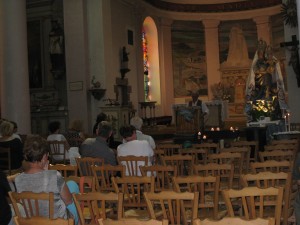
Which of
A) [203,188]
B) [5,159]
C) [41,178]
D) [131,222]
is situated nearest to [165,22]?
[5,159]

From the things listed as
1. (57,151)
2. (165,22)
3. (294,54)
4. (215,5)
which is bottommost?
(57,151)

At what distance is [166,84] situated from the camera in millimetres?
23516

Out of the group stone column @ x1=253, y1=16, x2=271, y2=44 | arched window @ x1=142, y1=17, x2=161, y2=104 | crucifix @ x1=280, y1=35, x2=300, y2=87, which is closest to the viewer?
crucifix @ x1=280, y1=35, x2=300, y2=87

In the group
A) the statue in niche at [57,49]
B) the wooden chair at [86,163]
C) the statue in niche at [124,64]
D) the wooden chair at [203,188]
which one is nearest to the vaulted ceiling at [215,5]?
the statue in niche at [124,64]

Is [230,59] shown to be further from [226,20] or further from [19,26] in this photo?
[19,26]

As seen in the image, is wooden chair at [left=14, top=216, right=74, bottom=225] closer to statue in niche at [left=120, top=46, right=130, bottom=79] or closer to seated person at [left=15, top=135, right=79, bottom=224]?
seated person at [left=15, top=135, right=79, bottom=224]

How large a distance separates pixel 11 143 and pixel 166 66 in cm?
1640

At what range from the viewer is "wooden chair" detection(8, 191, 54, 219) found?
12.2 feet

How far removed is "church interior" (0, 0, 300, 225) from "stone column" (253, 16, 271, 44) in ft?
0.17

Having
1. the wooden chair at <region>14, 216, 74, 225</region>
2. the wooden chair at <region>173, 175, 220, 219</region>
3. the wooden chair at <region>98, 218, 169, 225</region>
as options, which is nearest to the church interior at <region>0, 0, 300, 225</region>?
the wooden chair at <region>173, 175, 220, 219</region>

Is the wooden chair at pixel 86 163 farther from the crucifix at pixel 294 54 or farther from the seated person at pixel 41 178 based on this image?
the crucifix at pixel 294 54

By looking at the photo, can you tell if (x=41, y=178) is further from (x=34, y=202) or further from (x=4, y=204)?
(x=4, y=204)

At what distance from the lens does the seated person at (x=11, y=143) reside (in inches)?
304

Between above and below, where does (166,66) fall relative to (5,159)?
above
